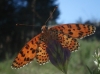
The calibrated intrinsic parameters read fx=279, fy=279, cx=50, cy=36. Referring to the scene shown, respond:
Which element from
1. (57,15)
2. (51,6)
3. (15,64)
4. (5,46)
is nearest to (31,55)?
(15,64)

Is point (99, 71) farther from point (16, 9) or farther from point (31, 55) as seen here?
point (16, 9)

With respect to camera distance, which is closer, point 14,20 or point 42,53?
point 42,53

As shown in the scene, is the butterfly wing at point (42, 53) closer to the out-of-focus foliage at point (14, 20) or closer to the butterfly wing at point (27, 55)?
the butterfly wing at point (27, 55)

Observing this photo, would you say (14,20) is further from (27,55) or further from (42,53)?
(42,53)

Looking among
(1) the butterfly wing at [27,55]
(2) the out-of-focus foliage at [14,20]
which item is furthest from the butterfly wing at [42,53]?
(2) the out-of-focus foliage at [14,20]

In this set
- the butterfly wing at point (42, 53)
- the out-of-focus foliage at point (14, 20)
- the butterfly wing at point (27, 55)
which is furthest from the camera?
the out-of-focus foliage at point (14, 20)

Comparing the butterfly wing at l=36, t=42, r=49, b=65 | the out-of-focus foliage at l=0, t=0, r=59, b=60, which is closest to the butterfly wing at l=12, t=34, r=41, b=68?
the butterfly wing at l=36, t=42, r=49, b=65

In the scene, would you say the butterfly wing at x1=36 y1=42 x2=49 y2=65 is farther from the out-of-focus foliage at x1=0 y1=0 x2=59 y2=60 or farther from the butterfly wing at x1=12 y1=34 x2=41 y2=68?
the out-of-focus foliage at x1=0 y1=0 x2=59 y2=60

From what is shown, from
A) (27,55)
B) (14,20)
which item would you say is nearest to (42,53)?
(27,55)
